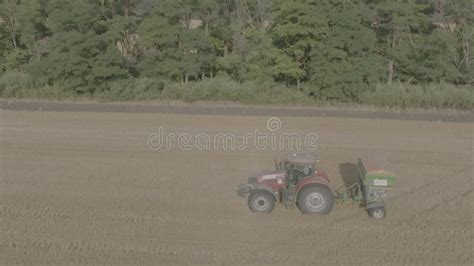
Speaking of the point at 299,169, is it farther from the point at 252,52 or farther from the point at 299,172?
the point at 252,52

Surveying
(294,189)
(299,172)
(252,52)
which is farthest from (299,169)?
(252,52)

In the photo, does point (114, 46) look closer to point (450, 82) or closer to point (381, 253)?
point (450, 82)

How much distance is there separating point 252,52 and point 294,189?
55.4 feet

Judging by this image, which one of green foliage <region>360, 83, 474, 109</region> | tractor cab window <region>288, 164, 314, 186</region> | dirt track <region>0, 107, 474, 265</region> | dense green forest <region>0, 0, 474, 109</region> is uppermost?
dense green forest <region>0, 0, 474, 109</region>

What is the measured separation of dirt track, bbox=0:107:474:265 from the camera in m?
8.38

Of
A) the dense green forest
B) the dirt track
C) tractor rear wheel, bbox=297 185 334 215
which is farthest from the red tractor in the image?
the dense green forest

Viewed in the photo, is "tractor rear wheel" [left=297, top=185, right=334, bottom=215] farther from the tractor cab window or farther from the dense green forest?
the dense green forest

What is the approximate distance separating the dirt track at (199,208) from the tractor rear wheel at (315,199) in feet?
0.60

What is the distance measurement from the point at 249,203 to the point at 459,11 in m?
19.1

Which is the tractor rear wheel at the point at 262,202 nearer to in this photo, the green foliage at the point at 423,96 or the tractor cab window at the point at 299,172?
the tractor cab window at the point at 299,172

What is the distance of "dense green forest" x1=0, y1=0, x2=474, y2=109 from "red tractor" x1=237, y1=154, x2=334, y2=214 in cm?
A: 1403

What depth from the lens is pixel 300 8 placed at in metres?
24.6

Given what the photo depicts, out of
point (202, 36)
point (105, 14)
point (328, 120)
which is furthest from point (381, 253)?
point (105, 14)

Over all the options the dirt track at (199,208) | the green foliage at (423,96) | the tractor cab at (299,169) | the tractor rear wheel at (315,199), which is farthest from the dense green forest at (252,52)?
the tractor rear wheel at (315,199)
